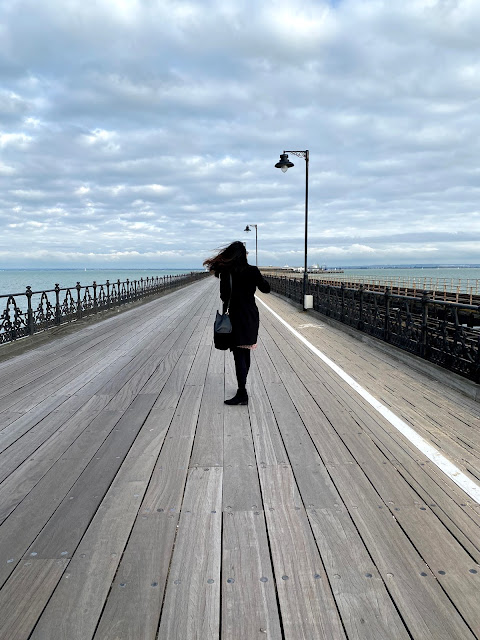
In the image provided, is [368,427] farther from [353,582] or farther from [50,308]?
[50,308]

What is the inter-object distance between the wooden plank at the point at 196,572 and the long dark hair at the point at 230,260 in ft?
8.36

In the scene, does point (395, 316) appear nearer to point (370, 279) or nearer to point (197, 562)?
point (197, 562)

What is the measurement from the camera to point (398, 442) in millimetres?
→ 4309

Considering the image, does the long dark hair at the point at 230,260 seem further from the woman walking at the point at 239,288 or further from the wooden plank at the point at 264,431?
the wooden plank at the point at 264,431

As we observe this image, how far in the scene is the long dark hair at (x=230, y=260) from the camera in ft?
Result: 16.8

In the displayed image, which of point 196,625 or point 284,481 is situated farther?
point 284,481

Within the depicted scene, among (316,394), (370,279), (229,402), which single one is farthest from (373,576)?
(370,279)

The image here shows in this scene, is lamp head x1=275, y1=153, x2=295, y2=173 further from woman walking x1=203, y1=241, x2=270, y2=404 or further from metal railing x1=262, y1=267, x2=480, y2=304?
woman walking x1=203, y1=241, x2=270, y2=404

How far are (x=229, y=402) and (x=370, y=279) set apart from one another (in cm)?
5957

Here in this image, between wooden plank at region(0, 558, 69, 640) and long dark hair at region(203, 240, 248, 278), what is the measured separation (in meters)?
3.36

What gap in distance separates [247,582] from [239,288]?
3420 mm

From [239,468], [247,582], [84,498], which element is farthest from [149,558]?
[239,468]

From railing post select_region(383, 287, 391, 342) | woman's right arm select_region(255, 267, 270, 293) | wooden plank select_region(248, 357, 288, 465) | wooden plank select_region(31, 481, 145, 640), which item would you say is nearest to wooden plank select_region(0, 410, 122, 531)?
wooden plank select_region(31, 481, 145, 640)

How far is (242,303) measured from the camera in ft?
17.5
